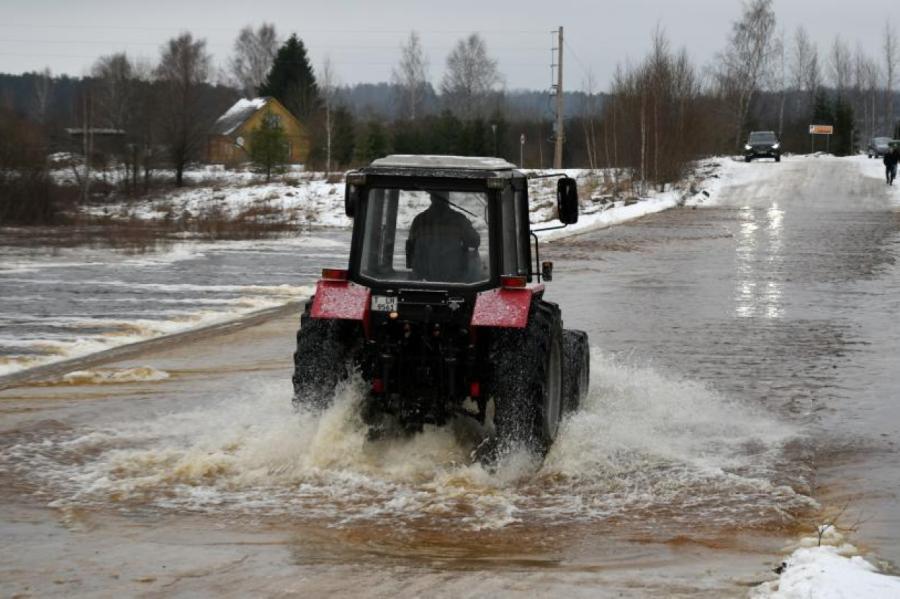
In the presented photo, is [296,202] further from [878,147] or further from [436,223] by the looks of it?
[436,223]

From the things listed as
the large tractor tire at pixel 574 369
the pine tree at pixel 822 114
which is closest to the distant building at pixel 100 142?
the pine tree at pixel 822 114

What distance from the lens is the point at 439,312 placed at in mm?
8250

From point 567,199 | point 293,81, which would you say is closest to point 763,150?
point 293,81

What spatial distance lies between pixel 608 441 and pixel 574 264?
51.9 ft

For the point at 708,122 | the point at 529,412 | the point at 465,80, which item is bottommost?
the point at 529,412

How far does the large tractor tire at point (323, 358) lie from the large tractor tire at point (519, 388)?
0.98m

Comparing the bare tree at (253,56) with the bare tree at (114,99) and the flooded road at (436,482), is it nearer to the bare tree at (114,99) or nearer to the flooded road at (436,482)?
the bare tree at (114,99)

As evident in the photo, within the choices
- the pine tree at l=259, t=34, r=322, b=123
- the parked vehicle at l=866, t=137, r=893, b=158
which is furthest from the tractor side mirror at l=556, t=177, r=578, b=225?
the pine tree at l=259, t=34, r=322, b=123

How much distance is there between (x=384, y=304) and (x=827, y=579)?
337 cm

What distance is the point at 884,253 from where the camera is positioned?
1069 inches

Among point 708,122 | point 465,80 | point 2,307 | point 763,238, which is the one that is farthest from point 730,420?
point 465,80

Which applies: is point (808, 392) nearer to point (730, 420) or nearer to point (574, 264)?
point (730, 420)

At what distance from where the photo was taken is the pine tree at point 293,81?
92812mm

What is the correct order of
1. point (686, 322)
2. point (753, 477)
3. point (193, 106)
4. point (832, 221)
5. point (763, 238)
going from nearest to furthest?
point (753, 477), point (686, 322), point (763, 238), point (832, 221), point (193, 106)
